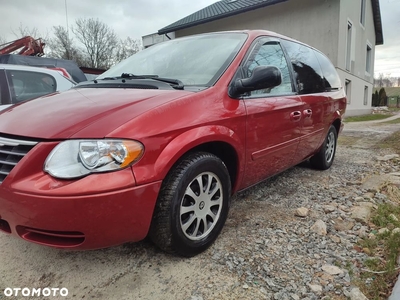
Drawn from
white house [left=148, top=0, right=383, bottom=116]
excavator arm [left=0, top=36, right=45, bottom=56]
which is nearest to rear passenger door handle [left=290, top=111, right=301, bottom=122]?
white house [left=148, top=0, right=383, bottom=116]

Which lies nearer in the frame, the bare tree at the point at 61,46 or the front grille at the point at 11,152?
the front grille at the point at 11,152

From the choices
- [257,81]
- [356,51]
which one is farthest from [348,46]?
[257,81]

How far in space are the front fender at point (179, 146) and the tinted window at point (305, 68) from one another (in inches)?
56.6

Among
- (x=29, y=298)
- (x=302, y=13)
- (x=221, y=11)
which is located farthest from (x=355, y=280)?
(x=221, y=11)

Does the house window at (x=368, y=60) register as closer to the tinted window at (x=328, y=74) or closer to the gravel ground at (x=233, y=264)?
the tinted window at (x=328, y=74)

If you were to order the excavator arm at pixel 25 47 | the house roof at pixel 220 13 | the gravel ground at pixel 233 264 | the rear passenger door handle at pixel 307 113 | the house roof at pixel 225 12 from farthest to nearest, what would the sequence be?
the excavator arm at pixel 25 47
the house roof at pixel 225 12
the house roof at pixel 220 13
the rear passenger door handle at pixel 307 113
the gravel ground at pixel 233 264

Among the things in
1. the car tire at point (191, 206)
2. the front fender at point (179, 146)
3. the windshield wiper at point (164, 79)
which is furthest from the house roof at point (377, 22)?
the car tire at point (191, 206)

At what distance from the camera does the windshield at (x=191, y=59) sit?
229cm

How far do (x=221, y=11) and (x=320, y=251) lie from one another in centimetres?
1520

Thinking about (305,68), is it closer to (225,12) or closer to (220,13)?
(225,12)

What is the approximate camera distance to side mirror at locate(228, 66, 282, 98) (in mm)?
2121

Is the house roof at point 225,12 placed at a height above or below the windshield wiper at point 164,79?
above

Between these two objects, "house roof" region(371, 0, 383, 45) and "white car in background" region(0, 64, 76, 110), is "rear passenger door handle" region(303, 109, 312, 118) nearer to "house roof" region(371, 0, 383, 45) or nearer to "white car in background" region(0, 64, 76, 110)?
"white car in background" region(0, 64, 76, 110)

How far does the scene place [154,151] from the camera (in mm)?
1656
